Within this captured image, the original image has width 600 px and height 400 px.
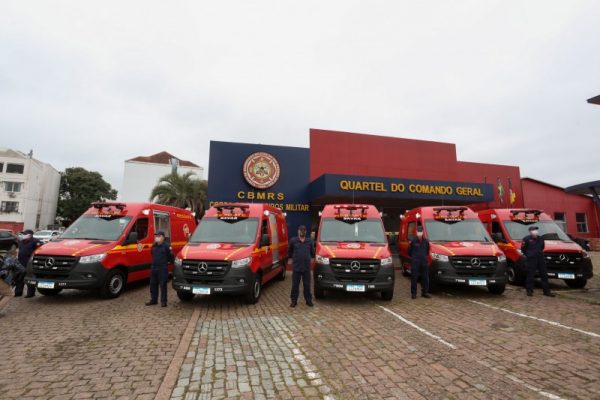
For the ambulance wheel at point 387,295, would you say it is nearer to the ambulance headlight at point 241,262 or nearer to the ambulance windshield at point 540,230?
the ambulance headlight at point 241,262

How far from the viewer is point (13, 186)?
123 feet

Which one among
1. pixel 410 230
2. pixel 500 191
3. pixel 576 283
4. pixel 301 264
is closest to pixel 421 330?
pixel 301 264

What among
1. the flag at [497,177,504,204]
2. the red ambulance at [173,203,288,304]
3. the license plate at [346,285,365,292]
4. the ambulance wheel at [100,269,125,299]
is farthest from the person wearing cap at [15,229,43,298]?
the flag at [497,177,504,204]

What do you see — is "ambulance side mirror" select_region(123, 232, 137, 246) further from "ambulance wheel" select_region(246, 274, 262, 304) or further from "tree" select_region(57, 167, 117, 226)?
"tree" select_region(57, 167, 117, 226)

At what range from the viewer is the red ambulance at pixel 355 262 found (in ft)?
21.7

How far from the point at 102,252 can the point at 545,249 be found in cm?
1207

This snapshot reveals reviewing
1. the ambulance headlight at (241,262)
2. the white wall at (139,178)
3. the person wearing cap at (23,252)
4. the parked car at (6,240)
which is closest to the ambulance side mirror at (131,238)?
the person wearing cap at (23,252)

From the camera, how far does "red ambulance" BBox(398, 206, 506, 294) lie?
7191 mm

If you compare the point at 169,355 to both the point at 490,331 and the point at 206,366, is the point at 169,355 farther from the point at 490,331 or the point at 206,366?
the point at 490,331

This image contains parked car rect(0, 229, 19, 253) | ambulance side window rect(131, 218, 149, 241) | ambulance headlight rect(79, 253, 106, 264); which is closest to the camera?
ambulance headlight rect(79, 253, 106, 264)

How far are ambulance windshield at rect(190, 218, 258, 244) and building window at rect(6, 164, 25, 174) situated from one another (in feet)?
151

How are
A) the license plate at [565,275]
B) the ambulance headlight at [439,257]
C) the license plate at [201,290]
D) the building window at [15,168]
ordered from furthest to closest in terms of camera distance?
the building window at [15,168], the license plate at [565,275], the ambulance headlight at [439,257], the license plate at [201,290]

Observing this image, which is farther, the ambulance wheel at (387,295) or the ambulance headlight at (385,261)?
the ambulance wheel at (387,295)

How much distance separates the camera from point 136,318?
5754mm
